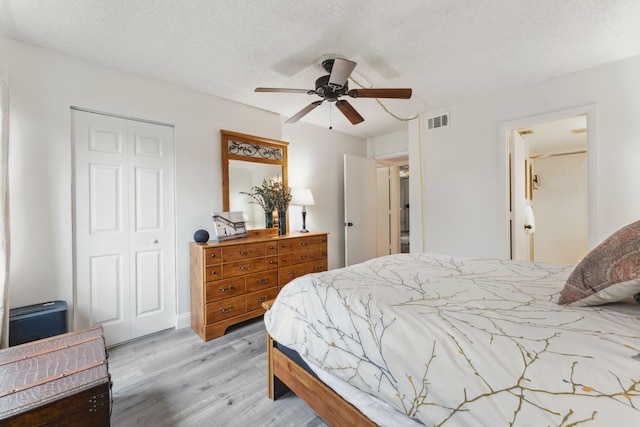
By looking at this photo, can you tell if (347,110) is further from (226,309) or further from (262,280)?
(226,309)

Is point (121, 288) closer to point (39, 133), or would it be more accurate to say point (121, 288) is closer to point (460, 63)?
point (39, 133)

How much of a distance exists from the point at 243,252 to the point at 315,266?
3.40ft

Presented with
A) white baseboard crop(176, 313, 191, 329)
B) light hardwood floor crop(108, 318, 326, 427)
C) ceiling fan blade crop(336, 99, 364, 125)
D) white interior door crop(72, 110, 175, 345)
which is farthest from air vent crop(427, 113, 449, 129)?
white baseboard crop(176, 313, 191, 329)

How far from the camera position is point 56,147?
6.87 feet

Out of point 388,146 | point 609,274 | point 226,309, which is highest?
point 388,146

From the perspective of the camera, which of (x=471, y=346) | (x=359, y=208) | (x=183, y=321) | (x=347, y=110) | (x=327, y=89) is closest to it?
(x=471, y=346)

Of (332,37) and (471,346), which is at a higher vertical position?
(332,37)

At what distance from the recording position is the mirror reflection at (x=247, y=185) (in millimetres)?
3058

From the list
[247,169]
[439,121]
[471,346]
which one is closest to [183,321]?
[247,169]

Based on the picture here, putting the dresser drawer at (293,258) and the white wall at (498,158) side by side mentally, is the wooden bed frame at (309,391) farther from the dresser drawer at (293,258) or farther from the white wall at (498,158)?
the white wall at (498,158)

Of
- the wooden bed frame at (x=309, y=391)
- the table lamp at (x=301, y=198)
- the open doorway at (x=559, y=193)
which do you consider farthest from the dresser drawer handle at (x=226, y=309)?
the open doorway at (x=559, y=193)

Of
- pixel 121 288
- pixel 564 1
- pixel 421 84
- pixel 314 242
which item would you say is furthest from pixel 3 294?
pixel 564 1

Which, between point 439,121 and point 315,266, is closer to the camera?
point 315,266

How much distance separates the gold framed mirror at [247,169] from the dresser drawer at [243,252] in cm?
46
